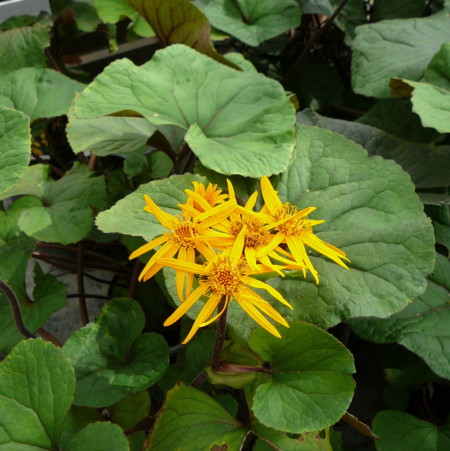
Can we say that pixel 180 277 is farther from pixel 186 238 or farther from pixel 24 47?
pixel 24 47

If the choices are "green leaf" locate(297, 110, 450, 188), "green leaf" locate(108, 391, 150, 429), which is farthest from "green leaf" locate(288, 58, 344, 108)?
"green leaf" locate(108, 391, 150, 429)

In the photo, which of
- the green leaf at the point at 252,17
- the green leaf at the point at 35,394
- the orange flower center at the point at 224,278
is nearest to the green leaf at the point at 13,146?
the green leaf at the point at 35,394

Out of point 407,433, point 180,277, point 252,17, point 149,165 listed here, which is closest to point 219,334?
point 180,277

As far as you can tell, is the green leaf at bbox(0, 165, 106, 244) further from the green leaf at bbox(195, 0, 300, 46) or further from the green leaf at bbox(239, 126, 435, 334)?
the green leaf at bbox(195, 0, 300, 46)

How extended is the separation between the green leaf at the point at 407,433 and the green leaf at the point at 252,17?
915 mm

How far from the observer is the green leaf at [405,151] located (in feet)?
3.00

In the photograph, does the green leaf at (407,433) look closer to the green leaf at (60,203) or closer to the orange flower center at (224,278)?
the orange flower center at (224,278)

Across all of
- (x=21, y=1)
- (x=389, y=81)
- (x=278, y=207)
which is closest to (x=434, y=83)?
(x=389, y=81)

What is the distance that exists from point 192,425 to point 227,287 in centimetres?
26

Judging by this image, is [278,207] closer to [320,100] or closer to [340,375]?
[340,375]

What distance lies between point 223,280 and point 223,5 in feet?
3.35

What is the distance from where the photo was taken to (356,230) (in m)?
0.73

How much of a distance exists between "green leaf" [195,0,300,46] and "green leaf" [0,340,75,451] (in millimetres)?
932

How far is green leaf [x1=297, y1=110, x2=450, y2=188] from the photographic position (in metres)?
0.91
